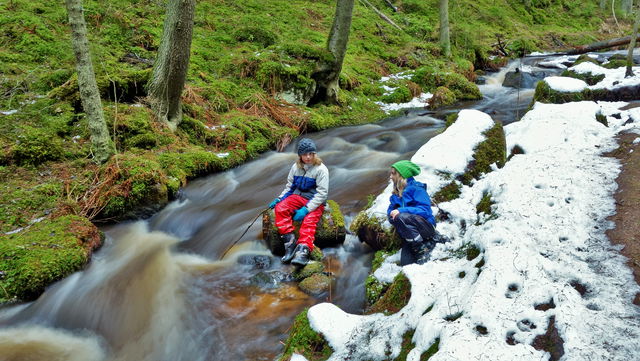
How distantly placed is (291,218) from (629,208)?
3.79m

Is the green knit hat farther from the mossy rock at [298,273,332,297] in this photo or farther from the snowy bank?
the mossy rock at [298,273,332,297]

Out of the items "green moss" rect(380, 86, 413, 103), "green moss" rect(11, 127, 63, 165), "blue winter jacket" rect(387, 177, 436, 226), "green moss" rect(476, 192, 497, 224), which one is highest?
"green moss" rect(11, 127, 63, 165)

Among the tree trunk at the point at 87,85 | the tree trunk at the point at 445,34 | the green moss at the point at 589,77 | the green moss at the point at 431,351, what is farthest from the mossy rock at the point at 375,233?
the tree trunk at the point at 445,34

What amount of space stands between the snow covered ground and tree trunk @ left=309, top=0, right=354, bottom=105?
7.99m

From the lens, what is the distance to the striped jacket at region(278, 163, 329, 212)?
5.42 m

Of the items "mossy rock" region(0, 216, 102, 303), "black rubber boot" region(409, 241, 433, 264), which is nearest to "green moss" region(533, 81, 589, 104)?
"black rubber boot" region(409, 241, 433, 264)

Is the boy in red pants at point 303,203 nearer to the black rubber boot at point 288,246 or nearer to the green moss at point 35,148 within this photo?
the black rubber boot at point 288,246

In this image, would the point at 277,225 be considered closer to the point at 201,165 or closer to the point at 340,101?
the point at 201,165

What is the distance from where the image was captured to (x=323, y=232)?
5.42 meters

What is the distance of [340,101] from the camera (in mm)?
12672

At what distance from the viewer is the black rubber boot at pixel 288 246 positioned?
5191 mm

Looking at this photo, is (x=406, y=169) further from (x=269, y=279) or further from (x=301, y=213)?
(x=269, y=279)

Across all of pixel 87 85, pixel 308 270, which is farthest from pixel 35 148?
pixel 308 270

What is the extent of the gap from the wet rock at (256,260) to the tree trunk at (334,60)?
7.79m
